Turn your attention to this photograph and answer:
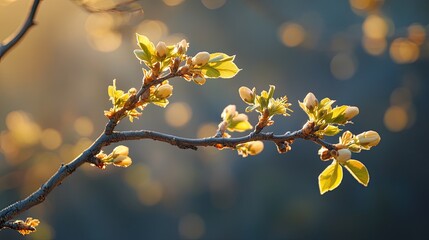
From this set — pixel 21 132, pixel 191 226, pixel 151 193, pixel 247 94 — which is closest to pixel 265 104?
pixel 247 94

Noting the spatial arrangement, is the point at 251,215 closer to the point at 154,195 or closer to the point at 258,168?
the point at 258,168

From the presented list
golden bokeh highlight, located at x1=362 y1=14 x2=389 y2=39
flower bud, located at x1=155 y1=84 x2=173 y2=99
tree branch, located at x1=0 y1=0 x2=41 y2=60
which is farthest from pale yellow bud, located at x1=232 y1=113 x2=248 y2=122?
golden bokeh highlight, located at x1=362 y1=14 x2=389 y2=39

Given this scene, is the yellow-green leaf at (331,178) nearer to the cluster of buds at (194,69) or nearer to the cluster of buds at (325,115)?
the cluster of buds at (325,115)

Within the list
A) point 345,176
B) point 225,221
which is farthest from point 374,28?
point 225,221

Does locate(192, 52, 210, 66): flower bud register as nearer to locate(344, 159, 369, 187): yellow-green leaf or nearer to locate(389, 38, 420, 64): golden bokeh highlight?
locate(344, 159, 369, 187): yellow-green leaf

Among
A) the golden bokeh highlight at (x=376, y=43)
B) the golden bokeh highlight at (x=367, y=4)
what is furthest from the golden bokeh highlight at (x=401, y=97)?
the golden bokeh highlight at (x=367, y=4)

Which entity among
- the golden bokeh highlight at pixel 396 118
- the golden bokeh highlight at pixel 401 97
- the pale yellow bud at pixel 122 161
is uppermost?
the pale yellow bud at pixel 122 161

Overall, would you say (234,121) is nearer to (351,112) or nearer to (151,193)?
(351,112)
